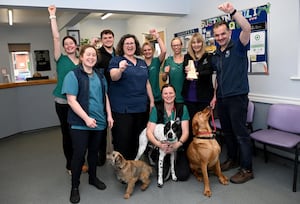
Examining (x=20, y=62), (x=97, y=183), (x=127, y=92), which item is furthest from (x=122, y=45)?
(x=20, y=62)

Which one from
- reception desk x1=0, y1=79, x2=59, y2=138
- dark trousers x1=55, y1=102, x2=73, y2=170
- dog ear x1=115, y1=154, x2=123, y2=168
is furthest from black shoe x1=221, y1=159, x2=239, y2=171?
reception desk x1=0, y1=79, x2=59, y2=138

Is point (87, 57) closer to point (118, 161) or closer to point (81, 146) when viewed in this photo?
point (81, 146)

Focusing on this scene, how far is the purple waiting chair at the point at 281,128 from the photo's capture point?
95.5 inches

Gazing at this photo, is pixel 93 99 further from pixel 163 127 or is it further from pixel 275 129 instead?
pixel 275 129

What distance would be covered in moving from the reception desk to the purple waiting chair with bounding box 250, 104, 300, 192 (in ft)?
12.3

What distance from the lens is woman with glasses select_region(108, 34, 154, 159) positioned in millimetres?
2443

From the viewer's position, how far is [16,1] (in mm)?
3164

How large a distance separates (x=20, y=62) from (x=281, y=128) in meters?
8.51

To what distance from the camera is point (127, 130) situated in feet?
8.34

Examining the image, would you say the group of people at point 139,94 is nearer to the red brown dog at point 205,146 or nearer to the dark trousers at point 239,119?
the dark trousers at point 239,119

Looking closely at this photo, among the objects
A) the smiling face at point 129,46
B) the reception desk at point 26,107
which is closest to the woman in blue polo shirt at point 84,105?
the smiling face at point 129,46

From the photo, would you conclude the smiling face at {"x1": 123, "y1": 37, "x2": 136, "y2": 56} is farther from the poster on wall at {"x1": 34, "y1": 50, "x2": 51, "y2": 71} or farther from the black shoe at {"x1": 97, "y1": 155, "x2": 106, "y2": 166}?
the poster on wall at {"x1": 34, "y1": 50, "x2": 51, "y2": 71}

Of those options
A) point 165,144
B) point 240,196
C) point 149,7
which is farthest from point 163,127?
point 149,7

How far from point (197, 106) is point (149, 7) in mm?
2003
